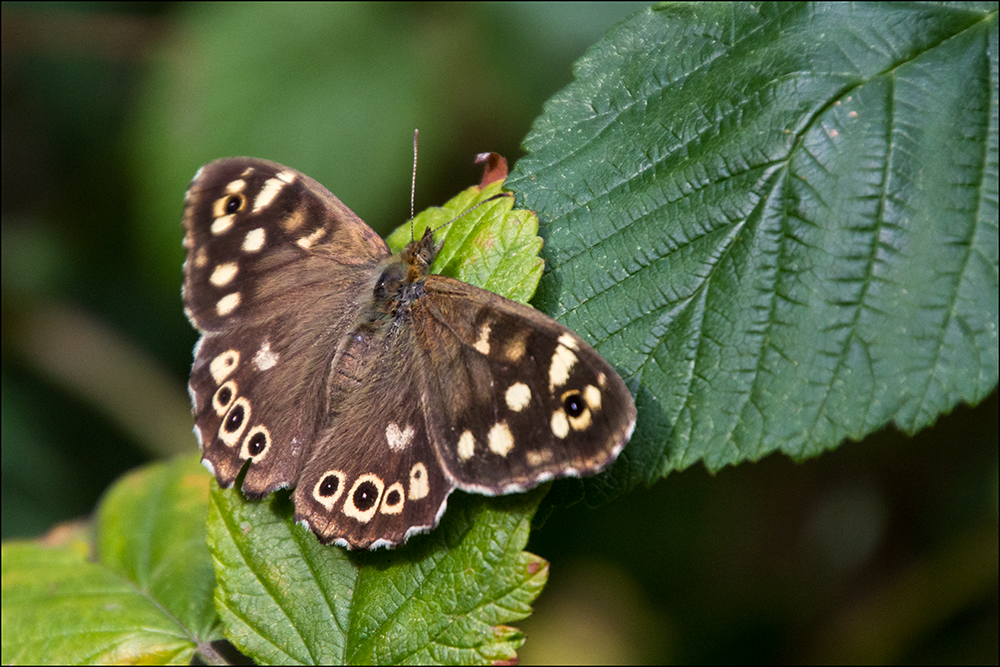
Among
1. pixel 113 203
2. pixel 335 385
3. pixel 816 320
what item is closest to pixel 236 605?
pixel 335 385

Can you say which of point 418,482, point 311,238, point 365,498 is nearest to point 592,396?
point 418,482

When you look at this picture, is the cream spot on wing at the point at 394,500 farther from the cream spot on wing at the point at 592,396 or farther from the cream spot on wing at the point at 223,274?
the cream spot on wing at the point at 223,274

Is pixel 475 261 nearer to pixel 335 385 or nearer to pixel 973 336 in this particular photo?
pixel 335 385

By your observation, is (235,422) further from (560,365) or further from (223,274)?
(560,365)

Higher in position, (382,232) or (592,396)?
(592,396)

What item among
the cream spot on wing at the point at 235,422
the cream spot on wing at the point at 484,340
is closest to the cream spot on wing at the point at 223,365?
the cream spot on wing at the point at 235,422

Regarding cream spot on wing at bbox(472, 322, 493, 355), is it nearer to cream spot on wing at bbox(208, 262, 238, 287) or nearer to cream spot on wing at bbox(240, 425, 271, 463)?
cream spot on wing at bbox(240, 425, 271, 463)
